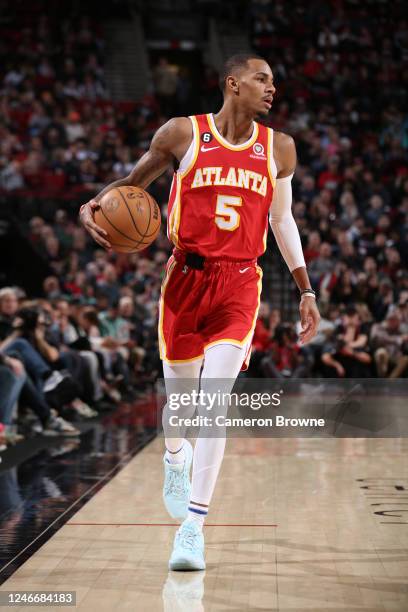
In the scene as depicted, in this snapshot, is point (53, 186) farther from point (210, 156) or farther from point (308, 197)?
point (210, 156)

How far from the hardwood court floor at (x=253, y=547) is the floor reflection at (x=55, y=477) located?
9 cm

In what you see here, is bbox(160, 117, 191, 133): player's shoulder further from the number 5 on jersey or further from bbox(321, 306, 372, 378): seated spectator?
bbox(321, 306, 372, 378): seated spectator

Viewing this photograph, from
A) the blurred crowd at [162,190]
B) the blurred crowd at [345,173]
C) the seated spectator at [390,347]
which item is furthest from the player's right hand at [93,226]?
the seated spectator at [390,347]

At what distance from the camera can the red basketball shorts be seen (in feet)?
14.1

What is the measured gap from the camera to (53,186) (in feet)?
51.5

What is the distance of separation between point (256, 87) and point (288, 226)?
2.02 feet

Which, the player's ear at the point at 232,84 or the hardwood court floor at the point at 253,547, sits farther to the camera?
the player's ear at the point at 232,84

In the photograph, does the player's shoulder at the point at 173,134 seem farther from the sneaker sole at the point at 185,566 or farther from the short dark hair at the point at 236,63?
the sneaker sole at the point at 185,566

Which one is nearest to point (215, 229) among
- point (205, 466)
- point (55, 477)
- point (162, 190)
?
point (205, 466)

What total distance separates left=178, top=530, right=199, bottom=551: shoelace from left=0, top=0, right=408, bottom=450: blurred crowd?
11.4 ft

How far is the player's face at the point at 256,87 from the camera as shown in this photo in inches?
173

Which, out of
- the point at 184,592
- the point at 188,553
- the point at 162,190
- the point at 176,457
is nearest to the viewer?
the point at 184,592

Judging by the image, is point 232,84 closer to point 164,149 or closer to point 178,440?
point 164,149

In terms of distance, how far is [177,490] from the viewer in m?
4.53
